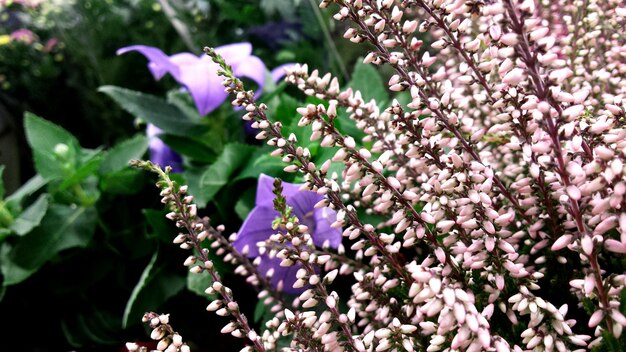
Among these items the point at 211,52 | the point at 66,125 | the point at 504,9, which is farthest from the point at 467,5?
the point at 66,125

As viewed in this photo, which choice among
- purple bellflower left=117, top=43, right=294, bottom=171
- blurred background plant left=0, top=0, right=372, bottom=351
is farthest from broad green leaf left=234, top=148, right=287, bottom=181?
purple bellflower left=117, top=43, right=294, bottom=171

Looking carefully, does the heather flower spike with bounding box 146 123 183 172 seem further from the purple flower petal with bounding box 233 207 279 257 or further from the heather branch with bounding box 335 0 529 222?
the heather branch with bounding box 335 0 529 222

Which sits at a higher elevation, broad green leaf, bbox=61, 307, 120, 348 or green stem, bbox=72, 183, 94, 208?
green stem, bbox=72, 183, 94, 208

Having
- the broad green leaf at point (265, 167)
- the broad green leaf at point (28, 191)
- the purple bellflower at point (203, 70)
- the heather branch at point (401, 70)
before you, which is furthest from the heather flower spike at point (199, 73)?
the heather branch at point (401, 70)

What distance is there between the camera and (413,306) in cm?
35

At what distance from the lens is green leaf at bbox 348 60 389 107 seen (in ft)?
2.21

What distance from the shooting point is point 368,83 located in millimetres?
681

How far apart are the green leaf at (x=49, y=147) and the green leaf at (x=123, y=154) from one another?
0.04m

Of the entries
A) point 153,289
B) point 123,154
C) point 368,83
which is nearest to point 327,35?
point 368,83

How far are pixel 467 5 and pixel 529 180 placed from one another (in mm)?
115

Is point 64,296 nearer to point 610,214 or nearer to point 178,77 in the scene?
point 178,77

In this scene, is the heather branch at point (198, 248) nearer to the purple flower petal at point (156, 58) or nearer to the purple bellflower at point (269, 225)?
the purple bellflower at point (269, 225)

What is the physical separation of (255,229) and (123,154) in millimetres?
275

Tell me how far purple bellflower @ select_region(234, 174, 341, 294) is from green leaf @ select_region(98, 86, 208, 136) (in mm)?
206
